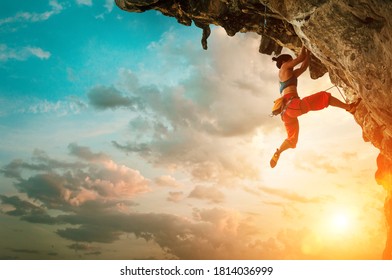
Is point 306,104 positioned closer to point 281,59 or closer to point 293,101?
point 293,101

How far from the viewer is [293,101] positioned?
10695mm

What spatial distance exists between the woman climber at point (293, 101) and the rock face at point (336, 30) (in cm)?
76

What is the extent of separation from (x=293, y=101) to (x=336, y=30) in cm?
271

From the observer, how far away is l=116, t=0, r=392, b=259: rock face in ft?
27.9

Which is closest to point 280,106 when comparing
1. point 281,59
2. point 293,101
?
point 293,101

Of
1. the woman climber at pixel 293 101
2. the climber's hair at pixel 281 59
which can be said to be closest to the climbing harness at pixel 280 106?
the woman climber at pixel 293 101

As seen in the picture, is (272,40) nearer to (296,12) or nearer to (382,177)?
(296,12)

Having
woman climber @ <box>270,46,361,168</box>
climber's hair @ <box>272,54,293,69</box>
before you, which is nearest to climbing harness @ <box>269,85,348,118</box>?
woman climber @ <box>270,46,361,168</box>

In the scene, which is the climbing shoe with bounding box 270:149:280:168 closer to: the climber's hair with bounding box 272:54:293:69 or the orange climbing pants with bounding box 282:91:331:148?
the orange climbing pants with bounding box 282:91:331:148

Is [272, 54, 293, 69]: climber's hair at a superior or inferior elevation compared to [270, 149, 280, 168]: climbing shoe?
superior

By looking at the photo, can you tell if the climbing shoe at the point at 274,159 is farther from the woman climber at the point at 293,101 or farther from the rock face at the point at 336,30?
the rock face at the point at 336,30

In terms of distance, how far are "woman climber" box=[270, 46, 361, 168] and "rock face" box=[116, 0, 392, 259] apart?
0.76 m
